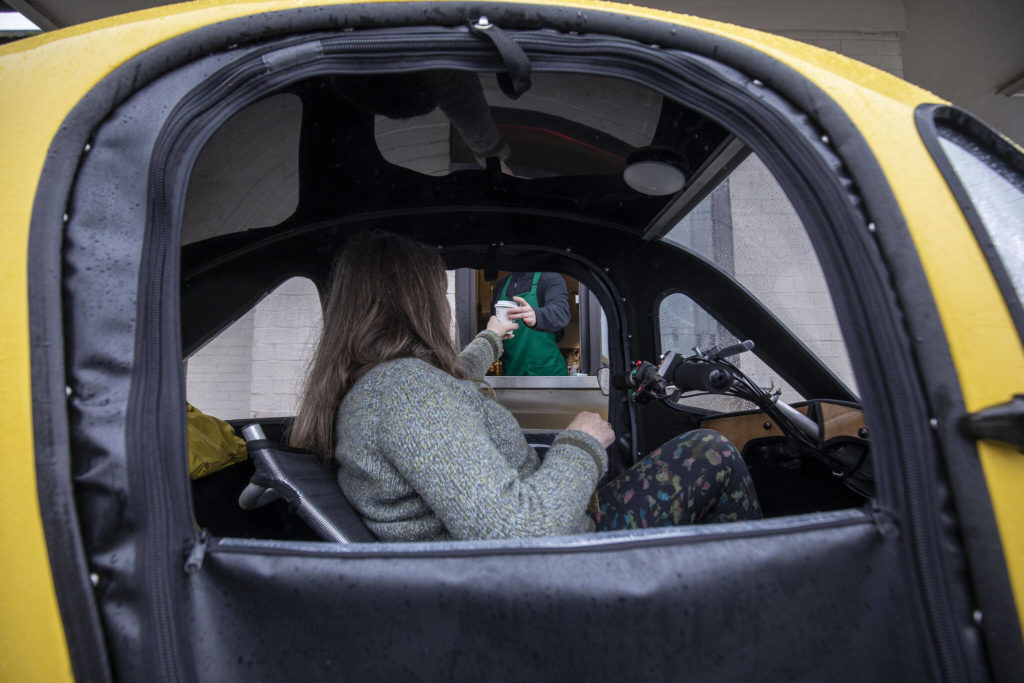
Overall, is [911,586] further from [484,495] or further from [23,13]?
[23,13]

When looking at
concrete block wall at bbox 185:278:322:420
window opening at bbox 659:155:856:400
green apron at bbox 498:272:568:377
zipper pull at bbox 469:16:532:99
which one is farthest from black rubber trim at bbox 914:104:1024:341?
concrete block wall at bbox 185:278:322:420

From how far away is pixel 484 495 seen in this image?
937 millimetres

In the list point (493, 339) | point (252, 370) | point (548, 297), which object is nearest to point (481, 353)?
point (493, 339)

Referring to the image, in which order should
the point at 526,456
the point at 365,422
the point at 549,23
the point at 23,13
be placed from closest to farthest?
the point at 549,23 < the point at 365,422 < the point at 526,456 < the point at 23,13

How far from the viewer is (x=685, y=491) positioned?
4.79 ft

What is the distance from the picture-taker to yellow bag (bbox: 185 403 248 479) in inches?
57.7

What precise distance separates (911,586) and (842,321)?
0.39 metres

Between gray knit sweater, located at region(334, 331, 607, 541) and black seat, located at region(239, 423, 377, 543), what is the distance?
0.04 meters

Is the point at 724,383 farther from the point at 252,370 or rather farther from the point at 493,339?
the point at 252,370

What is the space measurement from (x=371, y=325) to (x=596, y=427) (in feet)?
2.06

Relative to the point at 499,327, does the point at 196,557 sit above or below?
below

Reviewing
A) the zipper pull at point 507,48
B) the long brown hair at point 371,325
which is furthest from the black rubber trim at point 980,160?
the long brown hair at point 371,325

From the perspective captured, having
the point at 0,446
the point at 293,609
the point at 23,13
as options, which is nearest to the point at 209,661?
the point at 293,609

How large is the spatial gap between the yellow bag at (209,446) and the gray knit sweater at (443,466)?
0.49 m
